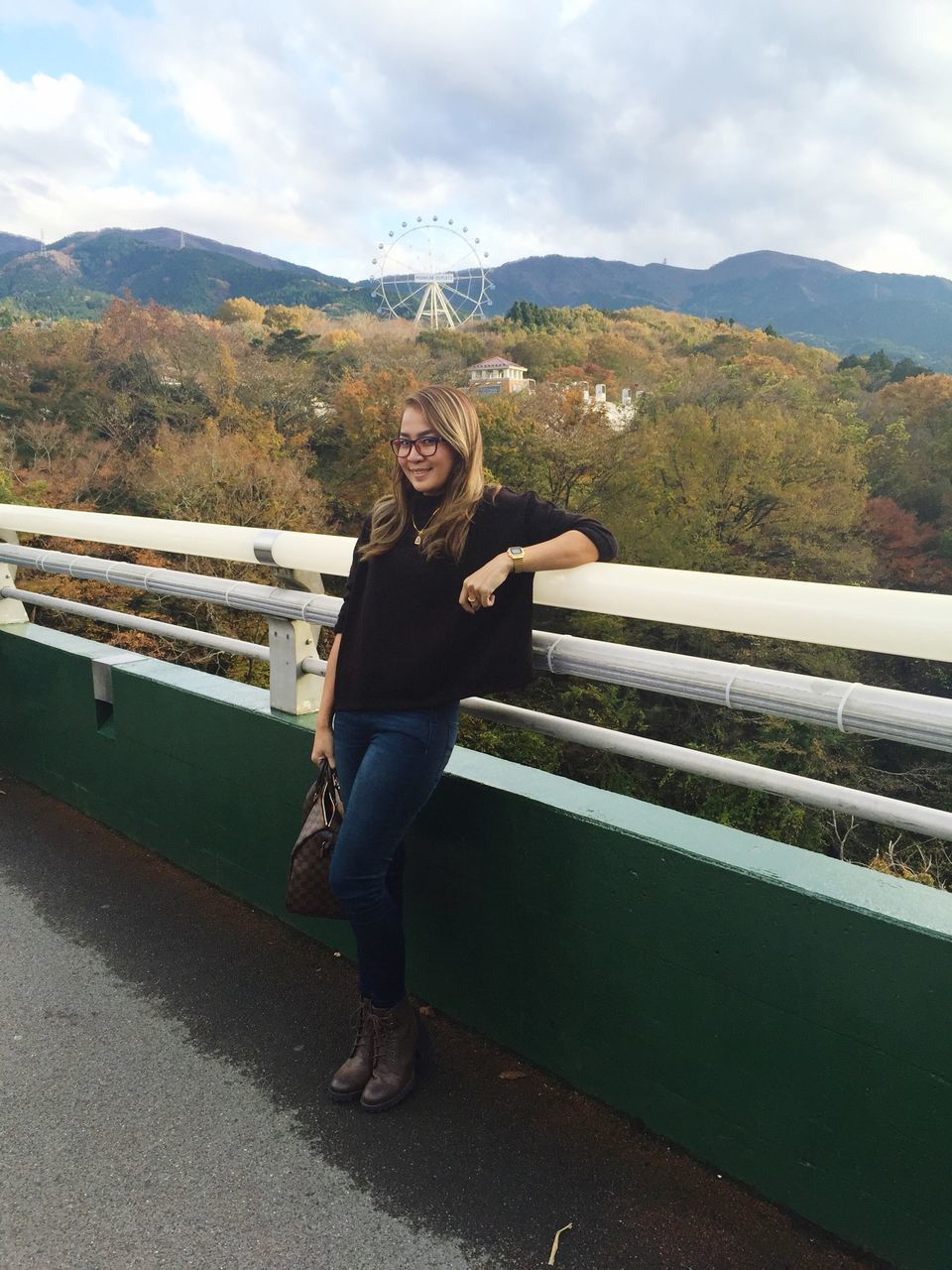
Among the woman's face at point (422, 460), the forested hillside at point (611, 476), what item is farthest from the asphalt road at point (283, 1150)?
the forested hillside at point (611, 476)

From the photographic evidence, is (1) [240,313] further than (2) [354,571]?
Yes

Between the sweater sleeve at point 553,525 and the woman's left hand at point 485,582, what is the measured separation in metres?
0.10

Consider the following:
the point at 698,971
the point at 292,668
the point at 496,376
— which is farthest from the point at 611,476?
the point at 698,971

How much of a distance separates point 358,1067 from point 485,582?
41.3 inches

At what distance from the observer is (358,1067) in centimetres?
191

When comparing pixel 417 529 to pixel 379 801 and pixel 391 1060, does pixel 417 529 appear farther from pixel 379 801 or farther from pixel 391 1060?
pixel 391 1060

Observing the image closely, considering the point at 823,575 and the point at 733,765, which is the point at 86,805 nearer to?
the point at 733,765

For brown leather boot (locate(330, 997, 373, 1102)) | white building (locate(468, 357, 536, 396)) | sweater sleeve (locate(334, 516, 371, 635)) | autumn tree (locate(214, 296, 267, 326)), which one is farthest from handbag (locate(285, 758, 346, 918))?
autumn tree (locate(214, 296, 267, 326))

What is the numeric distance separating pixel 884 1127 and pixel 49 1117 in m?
1.53

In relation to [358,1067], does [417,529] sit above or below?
above

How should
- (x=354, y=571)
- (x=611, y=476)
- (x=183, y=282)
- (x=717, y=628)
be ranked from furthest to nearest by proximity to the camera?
(x=183, y=282)
(x=611, y=476)
(x=354, y=571)
(x=717, y=628)

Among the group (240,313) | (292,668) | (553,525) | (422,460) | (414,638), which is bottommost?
(292,668)

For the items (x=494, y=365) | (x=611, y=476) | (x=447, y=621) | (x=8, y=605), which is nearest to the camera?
(x=447, y=621)

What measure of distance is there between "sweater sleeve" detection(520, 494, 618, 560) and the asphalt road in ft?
3.72
